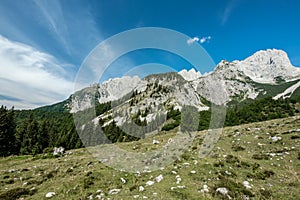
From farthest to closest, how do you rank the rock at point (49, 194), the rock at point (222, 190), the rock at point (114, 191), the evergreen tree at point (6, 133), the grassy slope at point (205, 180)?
the evergreen tree at point (6, 133) → the rock at point (49, 194) → the rock at point (114, 191) → the grassy slope at point (205, 180) → the rock at point (222, 190)

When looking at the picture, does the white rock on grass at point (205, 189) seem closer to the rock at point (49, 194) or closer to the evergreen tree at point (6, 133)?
the rock at point (49, 194)

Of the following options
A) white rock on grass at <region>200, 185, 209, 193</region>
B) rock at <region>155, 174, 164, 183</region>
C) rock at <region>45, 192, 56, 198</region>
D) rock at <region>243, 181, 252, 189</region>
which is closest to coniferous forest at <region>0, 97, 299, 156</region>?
rock at <region>45, 192, 56, 198</region>

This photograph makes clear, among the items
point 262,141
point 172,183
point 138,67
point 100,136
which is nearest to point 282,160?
point 262,141

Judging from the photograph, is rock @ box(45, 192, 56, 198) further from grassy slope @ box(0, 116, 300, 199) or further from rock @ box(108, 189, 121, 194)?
rock @ box(108, 189, 121, 194)

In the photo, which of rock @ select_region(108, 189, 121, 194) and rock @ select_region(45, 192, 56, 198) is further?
rock @ select_region(45, 192, 56, 198)

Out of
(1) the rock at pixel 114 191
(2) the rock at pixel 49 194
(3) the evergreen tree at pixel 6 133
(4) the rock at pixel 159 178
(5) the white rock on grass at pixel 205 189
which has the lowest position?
(2) the rock at pixel 49 194

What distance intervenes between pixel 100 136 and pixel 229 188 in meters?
90.8

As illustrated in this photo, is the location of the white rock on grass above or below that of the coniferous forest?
below

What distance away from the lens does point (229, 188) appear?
9258 mm

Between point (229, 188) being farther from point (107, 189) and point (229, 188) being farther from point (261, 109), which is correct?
point (261, 109)

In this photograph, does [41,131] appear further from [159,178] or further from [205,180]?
[205,180]

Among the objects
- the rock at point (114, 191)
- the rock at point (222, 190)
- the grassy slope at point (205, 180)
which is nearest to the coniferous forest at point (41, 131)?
the grassy slope at point (205, 180)

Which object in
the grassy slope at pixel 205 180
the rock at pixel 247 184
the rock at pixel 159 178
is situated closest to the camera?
the grassy slope at pixel 205 180

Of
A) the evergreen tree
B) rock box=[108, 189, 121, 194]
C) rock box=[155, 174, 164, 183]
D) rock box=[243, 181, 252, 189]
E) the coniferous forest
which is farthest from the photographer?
the coniferous forest
